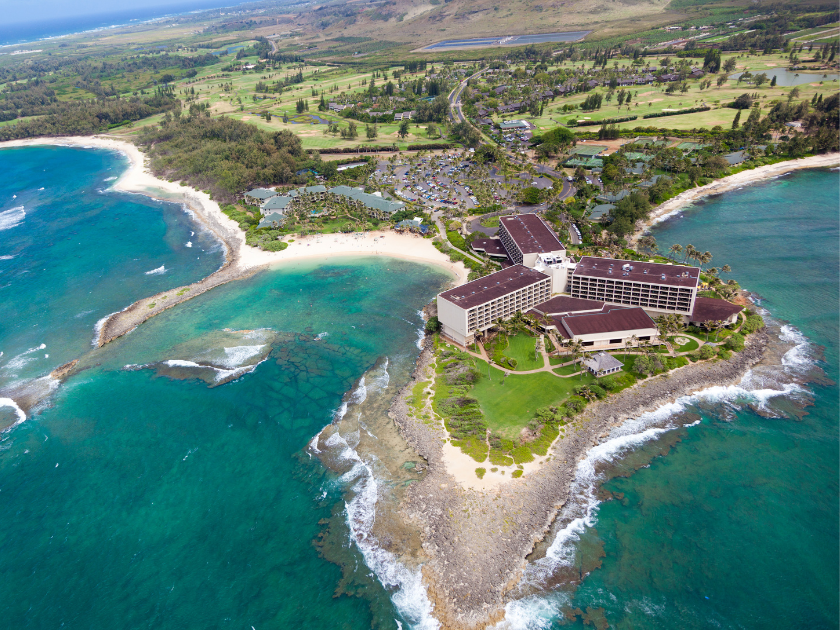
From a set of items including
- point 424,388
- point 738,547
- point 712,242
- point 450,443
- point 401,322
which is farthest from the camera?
point 712,242

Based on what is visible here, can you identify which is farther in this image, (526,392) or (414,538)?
(526,392)

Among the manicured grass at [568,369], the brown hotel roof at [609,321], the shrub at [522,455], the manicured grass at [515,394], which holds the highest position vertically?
the brown hotel roof at [609,321]

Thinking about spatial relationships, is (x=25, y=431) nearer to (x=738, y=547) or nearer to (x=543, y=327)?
(x=543, y=327)

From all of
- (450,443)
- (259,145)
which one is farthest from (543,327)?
(259,145)

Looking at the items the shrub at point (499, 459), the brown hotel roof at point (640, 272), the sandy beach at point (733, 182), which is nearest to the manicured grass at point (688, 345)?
the brown hotel roof at point (640, 272)

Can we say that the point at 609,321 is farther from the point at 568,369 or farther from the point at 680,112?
the point at 680,112

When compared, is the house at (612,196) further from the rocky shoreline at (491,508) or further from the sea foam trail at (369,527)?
the sea foam trail at (369,527)

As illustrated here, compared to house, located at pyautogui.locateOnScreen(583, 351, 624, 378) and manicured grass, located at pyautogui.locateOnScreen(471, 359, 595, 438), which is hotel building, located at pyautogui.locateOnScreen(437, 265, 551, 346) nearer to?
manicured grass, located at pyautogui.locateOnScreen(471, 359, 595, 438)

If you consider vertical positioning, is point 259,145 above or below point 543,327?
above
